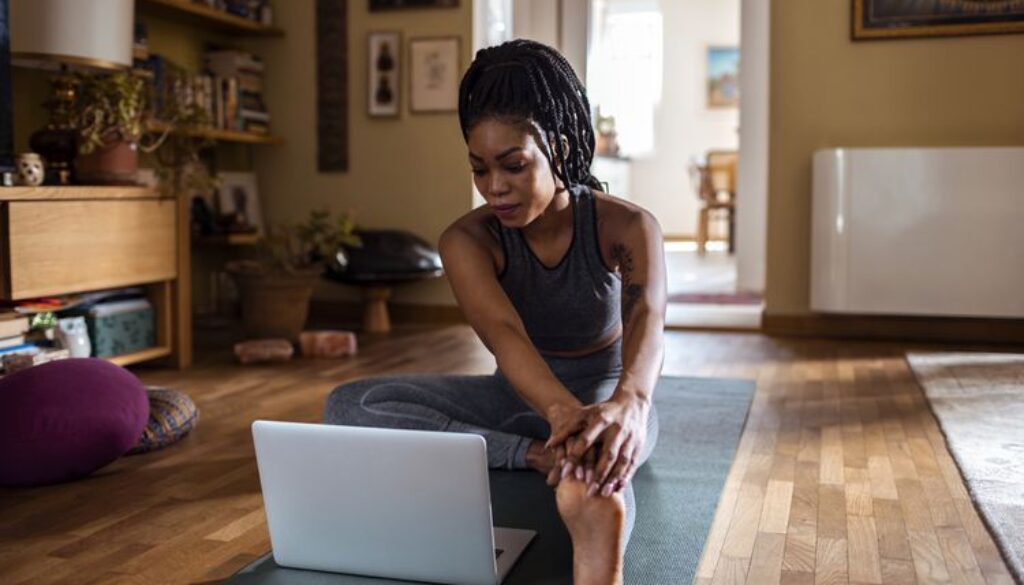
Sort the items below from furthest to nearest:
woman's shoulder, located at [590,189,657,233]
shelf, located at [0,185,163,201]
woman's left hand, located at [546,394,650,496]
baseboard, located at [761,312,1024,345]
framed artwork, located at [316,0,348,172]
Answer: framed artwork, located at [316,0,348,172] → baseboard, located at [761,312,1024,345] → shelf, located at [0,185,163,201] → woman's shoulder, located at [590,189,657,233] → woman's left hand, located at [546,394,650,496]

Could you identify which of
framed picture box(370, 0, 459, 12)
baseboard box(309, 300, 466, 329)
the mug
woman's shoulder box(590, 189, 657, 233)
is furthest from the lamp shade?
woman's shoulder box(590, 189, 657, 233)

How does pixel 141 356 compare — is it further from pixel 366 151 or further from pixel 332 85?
pixel 332 85

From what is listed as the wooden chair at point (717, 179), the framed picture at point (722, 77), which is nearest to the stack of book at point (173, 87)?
the wooden chair at point (717, 179)

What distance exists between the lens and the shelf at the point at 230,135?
3.90 metres

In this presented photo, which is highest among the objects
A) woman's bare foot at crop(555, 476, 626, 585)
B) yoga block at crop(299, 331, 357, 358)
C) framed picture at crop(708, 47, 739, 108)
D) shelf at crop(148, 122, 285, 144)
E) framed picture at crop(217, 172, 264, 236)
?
framed picture at crop(708, 47, 739, 108)

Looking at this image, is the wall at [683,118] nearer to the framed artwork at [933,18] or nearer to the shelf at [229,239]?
the framed artwork at [933,18]

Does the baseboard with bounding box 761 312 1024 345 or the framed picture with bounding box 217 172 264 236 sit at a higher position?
the framed picture with bounding box 217 172 264 236

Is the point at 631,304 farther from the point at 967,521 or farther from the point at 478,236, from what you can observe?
the point at 967,521

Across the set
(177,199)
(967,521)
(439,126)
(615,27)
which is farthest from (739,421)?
(615,27)

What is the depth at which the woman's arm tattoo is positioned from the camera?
1696mm

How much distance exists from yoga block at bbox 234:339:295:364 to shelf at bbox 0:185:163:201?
0.59 m

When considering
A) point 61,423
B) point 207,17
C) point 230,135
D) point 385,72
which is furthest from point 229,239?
point 61,423

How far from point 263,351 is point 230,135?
126 cm

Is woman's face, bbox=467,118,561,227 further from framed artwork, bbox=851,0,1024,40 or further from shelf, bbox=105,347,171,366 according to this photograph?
framed artwork, bbox=851,0,1024,40
